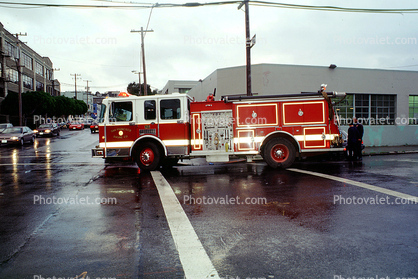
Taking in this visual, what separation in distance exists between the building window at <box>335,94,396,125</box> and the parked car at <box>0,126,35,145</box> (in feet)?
Result: 72.3

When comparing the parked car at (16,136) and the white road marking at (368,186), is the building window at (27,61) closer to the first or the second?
the parked car at (16,136)

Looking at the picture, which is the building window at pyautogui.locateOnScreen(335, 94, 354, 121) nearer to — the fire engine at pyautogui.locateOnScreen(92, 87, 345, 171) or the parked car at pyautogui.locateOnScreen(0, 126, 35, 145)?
the fire engine at pyautogui.locateOnScreen(92, 87, 345, 171)

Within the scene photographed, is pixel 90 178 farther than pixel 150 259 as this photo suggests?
Yes

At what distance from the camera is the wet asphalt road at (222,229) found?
3434 mm

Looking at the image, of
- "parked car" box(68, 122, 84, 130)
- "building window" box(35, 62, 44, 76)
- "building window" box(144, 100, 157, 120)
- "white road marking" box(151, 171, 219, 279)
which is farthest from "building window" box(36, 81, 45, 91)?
"white road marking" box(151, 171, 219, 279)

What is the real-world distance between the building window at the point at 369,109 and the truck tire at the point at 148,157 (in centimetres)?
1419

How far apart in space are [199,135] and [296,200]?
500 centimetres

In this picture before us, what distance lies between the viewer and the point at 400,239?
4.13 metres

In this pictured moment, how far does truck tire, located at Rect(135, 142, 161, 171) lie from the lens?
10.5 metres

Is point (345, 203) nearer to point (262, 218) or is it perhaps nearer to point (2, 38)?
point (262, 218)

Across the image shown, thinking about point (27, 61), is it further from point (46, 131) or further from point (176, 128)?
point (176, 128)

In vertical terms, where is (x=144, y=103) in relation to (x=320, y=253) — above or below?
above

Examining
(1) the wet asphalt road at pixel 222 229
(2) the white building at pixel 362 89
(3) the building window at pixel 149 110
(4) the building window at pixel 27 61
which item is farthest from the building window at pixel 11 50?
(1) the wet asphalt road at pixel 222 229

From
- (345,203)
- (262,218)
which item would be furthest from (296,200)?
(262,218)
